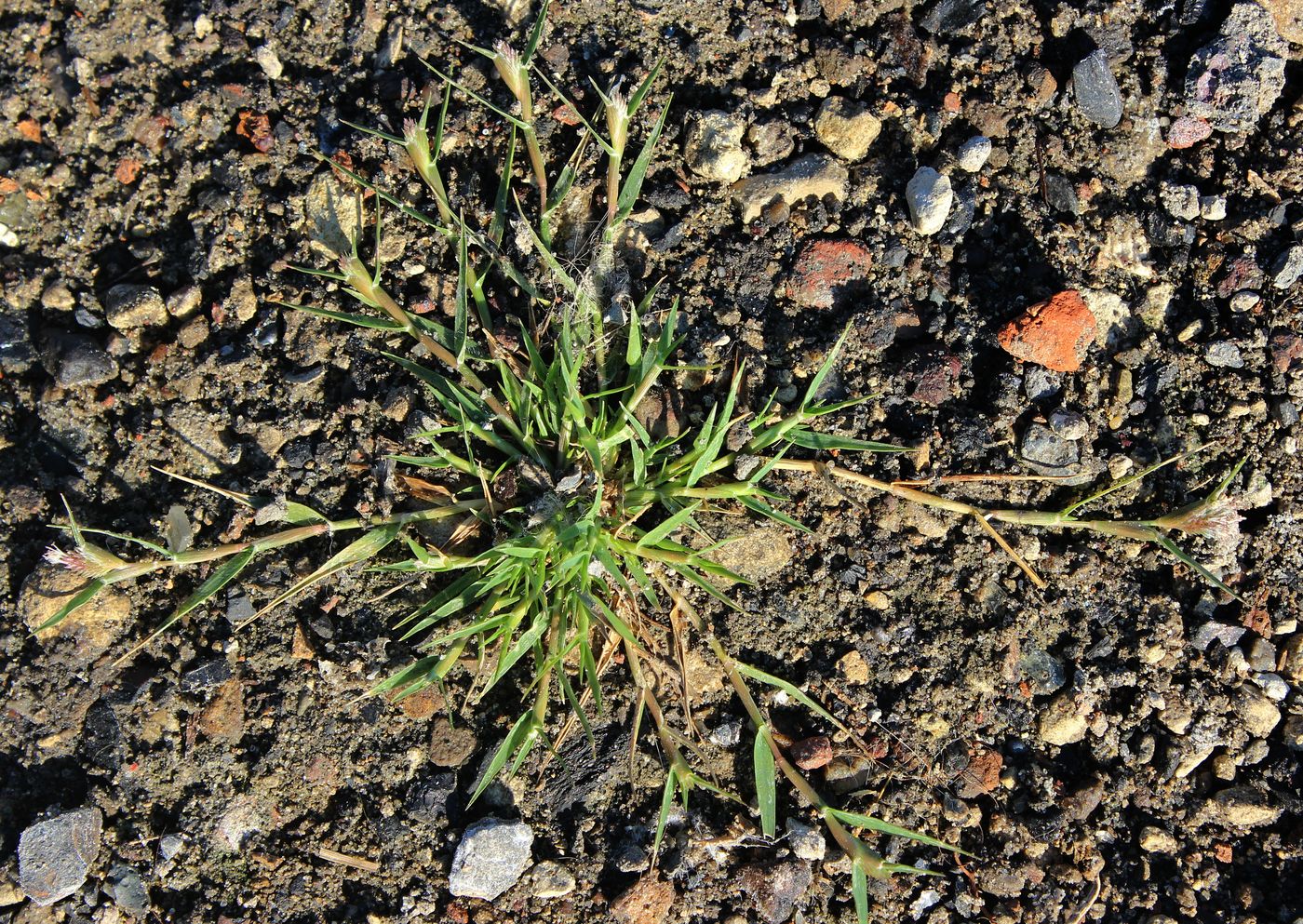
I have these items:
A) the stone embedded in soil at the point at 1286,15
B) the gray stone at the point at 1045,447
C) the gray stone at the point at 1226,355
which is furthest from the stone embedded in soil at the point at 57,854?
the stone embedded in soil at the point at 1286,15

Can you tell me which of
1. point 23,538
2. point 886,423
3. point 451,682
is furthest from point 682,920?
point 23,538

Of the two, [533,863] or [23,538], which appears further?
[23,538]

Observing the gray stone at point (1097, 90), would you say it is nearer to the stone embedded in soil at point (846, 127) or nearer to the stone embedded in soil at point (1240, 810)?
the stone embedded in soil at point (846, 127)

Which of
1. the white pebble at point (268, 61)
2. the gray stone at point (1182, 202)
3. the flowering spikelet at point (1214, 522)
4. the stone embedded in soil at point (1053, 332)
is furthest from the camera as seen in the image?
the white pebble at point (268, 61)

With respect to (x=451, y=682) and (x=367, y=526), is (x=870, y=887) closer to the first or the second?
(x=451, y=682)

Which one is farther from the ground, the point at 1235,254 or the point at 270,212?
the point at 270,212
